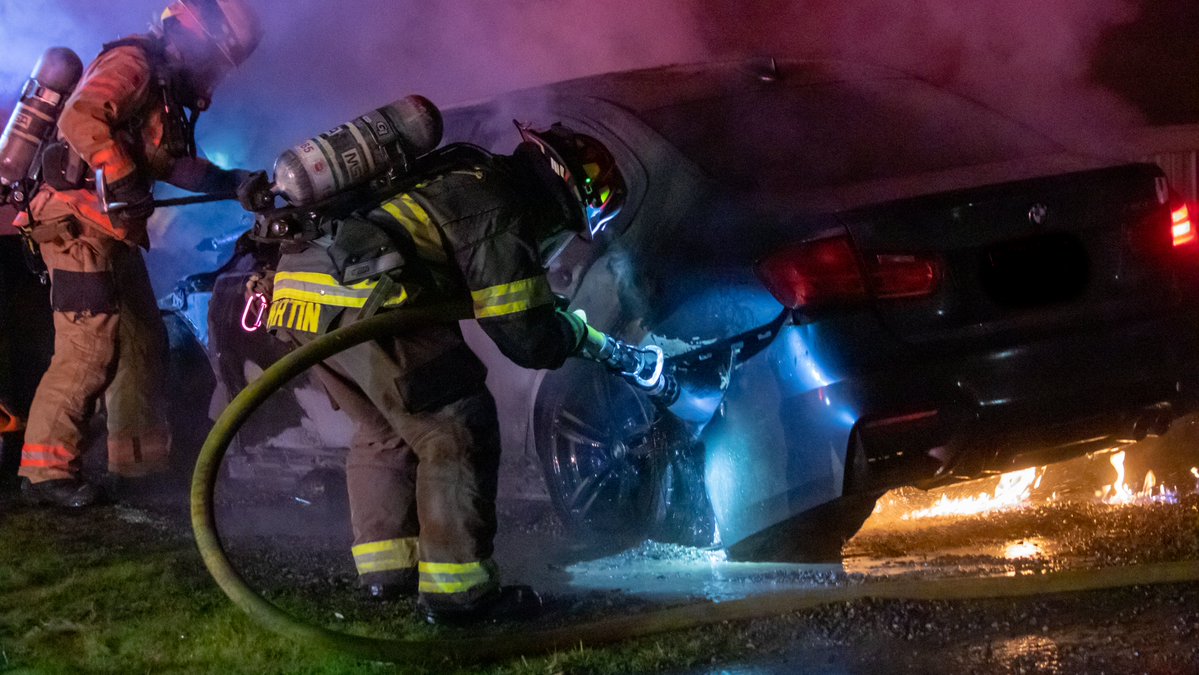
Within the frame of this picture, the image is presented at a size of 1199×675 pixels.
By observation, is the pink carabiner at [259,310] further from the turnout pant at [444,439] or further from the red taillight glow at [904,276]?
the red taillight glow at [904,276]

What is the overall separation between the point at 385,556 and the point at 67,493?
1906 mm

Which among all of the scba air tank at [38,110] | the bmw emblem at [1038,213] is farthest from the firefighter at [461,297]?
the scba air tank at [38,110]

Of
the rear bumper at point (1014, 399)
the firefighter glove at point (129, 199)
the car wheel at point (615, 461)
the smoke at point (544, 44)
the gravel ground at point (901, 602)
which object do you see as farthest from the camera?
the smoke at point (544, 44)

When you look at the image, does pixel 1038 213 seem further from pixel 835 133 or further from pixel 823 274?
pixel 835 133

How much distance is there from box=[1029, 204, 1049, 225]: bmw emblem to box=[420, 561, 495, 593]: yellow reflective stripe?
1.73m

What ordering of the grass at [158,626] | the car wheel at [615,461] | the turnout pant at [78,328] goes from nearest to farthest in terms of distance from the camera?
the grass at [158,626] < the car wheel at [615,461] < the turnout pant at [78,328]

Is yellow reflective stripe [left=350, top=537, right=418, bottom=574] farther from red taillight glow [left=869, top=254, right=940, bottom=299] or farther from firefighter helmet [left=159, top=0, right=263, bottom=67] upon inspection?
firefighter helmet [left=159, top=0, right=263, bottom=67]

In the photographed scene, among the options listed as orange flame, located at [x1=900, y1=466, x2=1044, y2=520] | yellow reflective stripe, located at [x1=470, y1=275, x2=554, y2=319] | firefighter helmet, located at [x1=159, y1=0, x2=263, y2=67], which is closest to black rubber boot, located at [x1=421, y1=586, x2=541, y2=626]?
yellow reflective stripe, located at [x1=470, y1=275, x2=554, y2=319]

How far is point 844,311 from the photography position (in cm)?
317

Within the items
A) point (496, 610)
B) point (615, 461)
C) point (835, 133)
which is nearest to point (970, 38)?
point (835, 133)

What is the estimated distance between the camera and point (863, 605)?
3135 millimetres

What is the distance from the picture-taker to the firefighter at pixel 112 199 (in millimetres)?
4621

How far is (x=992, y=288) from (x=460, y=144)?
1.52 meters

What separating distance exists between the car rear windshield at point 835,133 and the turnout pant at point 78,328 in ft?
7.43
